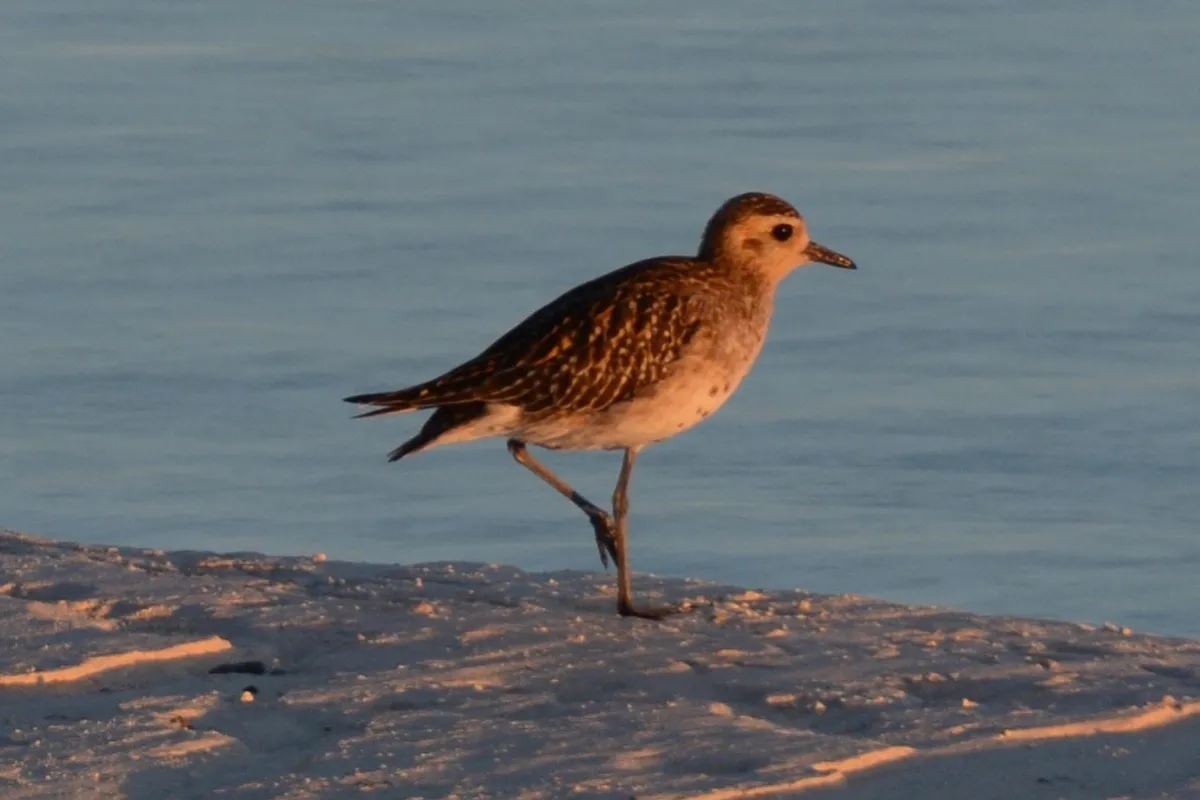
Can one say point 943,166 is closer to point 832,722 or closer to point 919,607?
point 919,607

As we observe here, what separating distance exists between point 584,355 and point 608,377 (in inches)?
4.5

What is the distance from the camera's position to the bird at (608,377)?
8.49 metres

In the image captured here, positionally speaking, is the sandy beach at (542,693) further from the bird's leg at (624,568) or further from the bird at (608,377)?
the bird at (608,377)

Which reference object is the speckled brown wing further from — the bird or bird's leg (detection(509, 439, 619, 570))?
bird's leg (detection(509, 439, 619, 570))

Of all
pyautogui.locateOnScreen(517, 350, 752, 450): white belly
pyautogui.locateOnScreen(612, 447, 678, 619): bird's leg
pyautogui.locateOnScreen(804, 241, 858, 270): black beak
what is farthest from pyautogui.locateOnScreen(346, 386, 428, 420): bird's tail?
pyautogui.locateOnScreen(804, 241, 858, 270): black beak

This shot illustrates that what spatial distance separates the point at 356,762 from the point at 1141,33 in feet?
51.0

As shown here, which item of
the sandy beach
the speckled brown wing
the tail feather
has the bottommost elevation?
the sandy beach

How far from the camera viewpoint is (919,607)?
8617mm

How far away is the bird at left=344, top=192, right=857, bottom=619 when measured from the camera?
849 centimetres

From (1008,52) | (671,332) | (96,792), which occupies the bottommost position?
(96,792)

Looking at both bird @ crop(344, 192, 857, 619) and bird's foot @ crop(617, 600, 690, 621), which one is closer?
bird's foot @ crop(617, 600, 690, 621)

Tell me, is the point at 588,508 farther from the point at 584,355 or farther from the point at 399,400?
the point at 399,400

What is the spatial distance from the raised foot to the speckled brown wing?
2.40ft

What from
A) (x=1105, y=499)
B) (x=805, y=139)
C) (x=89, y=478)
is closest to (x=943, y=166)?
(x=805, y=139)
